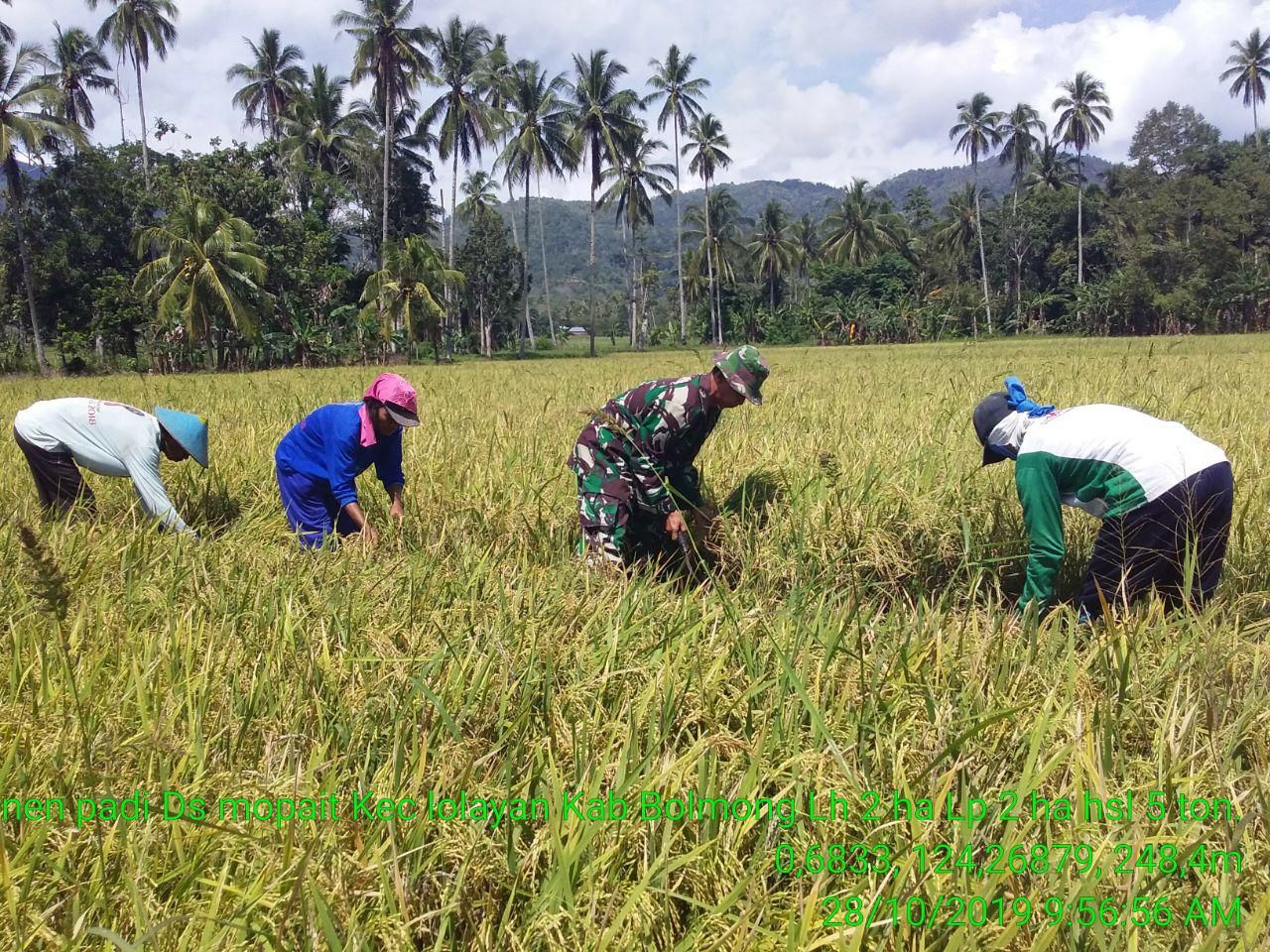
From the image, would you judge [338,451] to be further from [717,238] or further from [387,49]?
[717,238]

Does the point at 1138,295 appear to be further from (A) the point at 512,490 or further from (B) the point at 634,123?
(A) the point at 512,490

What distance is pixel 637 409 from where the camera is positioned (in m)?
3.47

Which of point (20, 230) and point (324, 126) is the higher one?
point (324, 126)

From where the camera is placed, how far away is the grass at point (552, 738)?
128 cm

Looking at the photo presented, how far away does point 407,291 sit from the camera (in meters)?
27.6

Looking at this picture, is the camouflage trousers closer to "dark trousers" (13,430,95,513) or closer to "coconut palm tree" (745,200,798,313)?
"dark trousers" (13,430,95,513)

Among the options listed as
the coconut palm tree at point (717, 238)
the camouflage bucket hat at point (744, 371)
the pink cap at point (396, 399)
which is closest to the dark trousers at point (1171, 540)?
the camouflage bucket hat at point (744, 371)

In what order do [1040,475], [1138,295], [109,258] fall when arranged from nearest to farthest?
1. [1040,475]
2. [109,258]
3. [1138,295]

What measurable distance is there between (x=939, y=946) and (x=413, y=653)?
1.39m

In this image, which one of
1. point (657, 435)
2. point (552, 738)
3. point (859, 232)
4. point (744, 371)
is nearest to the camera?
point (552, 738)

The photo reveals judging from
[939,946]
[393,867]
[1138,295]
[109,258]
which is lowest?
[939,946]

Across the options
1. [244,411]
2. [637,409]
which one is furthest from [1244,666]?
[244,411]

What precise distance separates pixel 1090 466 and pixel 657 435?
1627 millimetres

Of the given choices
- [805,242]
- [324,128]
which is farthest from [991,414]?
[805,242]
